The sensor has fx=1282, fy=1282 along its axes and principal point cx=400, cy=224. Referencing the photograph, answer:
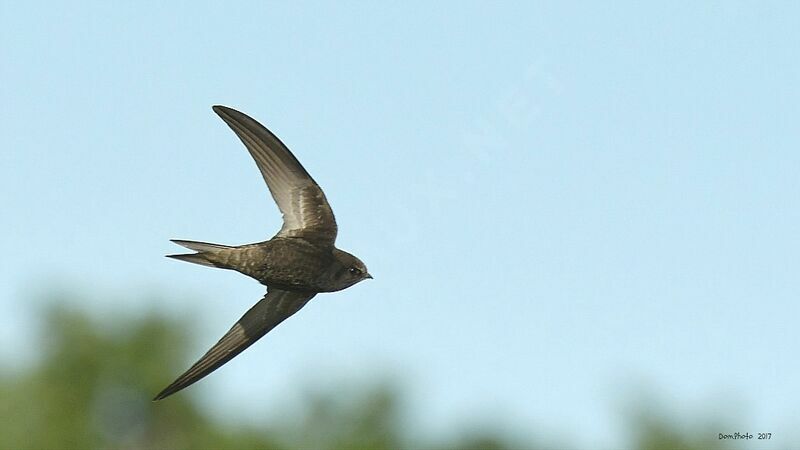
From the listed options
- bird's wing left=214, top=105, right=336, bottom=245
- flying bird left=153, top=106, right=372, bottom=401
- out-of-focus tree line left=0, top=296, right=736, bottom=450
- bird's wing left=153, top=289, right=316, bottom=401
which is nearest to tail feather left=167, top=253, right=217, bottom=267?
flying bird left=153, top=106, right=372, bottom=401

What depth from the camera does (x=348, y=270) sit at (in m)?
11.8

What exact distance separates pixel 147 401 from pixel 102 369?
5.53 ft

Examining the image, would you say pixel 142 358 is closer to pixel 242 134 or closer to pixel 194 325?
pixel 194 325

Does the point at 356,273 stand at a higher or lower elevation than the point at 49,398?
lower

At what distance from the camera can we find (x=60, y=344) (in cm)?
3850

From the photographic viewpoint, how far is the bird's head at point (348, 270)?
38.4ft

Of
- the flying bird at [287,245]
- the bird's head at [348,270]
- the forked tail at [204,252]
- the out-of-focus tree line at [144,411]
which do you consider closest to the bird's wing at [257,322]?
the flying bird at [287,245]

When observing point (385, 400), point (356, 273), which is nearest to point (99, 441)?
point (385, 400)

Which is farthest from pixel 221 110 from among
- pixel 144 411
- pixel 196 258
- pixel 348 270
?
pixel 144 411

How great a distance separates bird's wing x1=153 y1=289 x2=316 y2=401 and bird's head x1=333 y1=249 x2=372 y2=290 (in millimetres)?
582

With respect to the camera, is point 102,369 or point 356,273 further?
point 102,369

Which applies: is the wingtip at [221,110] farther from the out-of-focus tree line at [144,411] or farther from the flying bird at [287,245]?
the out-of-focus tree line at [144,411]

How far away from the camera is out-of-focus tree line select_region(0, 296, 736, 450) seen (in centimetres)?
3669

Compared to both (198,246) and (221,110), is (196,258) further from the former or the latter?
(221,110)
